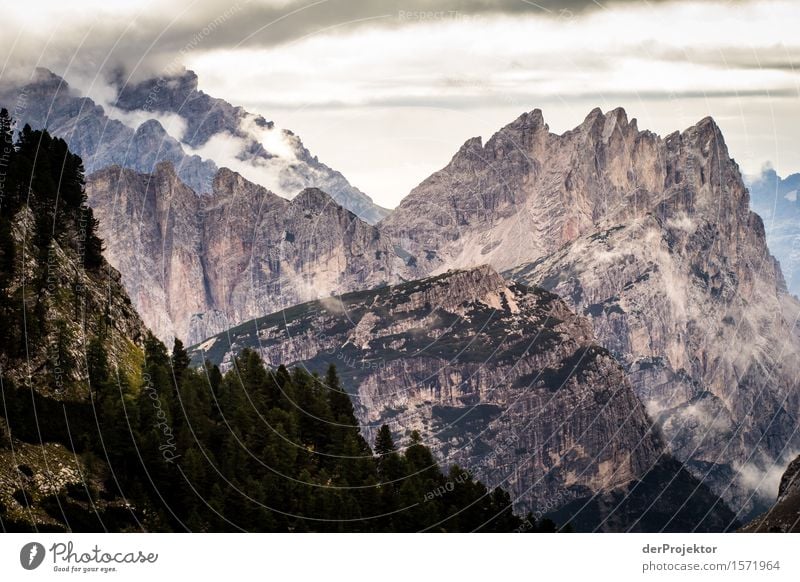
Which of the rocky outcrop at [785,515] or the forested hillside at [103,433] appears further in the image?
the rocky outcrop at [785,515]

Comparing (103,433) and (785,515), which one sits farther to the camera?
(785,515)

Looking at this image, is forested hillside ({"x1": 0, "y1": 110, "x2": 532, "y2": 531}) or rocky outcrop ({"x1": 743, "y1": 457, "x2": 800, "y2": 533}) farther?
rocky outcrop ({"x1": 743, "y1": 457, "x2": 800, "y2": 533})

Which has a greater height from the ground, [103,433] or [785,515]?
[103,433]

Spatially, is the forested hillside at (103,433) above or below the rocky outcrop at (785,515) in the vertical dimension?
above

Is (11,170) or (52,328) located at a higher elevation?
(11,170)

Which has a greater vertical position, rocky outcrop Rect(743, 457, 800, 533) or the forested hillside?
the forested hillside
